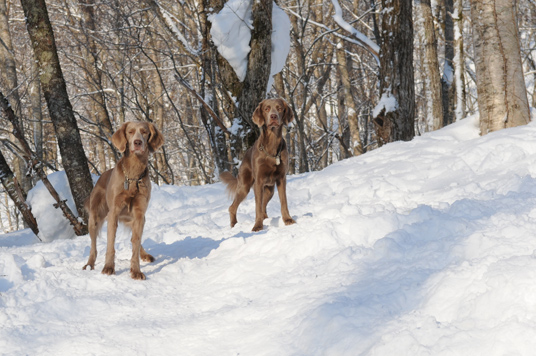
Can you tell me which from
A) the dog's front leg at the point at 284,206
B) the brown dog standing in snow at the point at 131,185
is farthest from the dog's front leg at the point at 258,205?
the brown dog standing in snow at the point at 131,185

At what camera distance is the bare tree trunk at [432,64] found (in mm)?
12406

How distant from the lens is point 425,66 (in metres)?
12.5

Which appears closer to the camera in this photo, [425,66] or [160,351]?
[160,351]

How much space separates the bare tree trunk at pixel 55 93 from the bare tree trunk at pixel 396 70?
5.45m

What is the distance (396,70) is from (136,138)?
5.96m

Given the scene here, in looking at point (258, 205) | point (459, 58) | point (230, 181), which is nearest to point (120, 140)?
point (258, 205)

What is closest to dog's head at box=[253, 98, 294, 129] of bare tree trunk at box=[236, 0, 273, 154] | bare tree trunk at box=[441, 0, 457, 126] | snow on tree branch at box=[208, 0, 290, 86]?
bare tree trunk at box=[236, 0, 273, 154]

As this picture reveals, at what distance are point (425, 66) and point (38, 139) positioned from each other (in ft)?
37.2

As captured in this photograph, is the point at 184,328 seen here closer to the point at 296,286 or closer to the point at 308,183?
the point at 296,286

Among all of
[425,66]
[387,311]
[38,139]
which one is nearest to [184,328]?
[387,311]

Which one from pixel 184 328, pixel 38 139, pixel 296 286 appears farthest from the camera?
pixel 38 139

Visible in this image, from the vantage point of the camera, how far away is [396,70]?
8.79 meters

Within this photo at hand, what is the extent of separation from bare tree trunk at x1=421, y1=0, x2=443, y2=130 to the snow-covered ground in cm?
708

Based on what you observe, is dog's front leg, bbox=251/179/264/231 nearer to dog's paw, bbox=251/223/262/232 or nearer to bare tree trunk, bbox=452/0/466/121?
dog's paw, bbox=251/223/262/232
